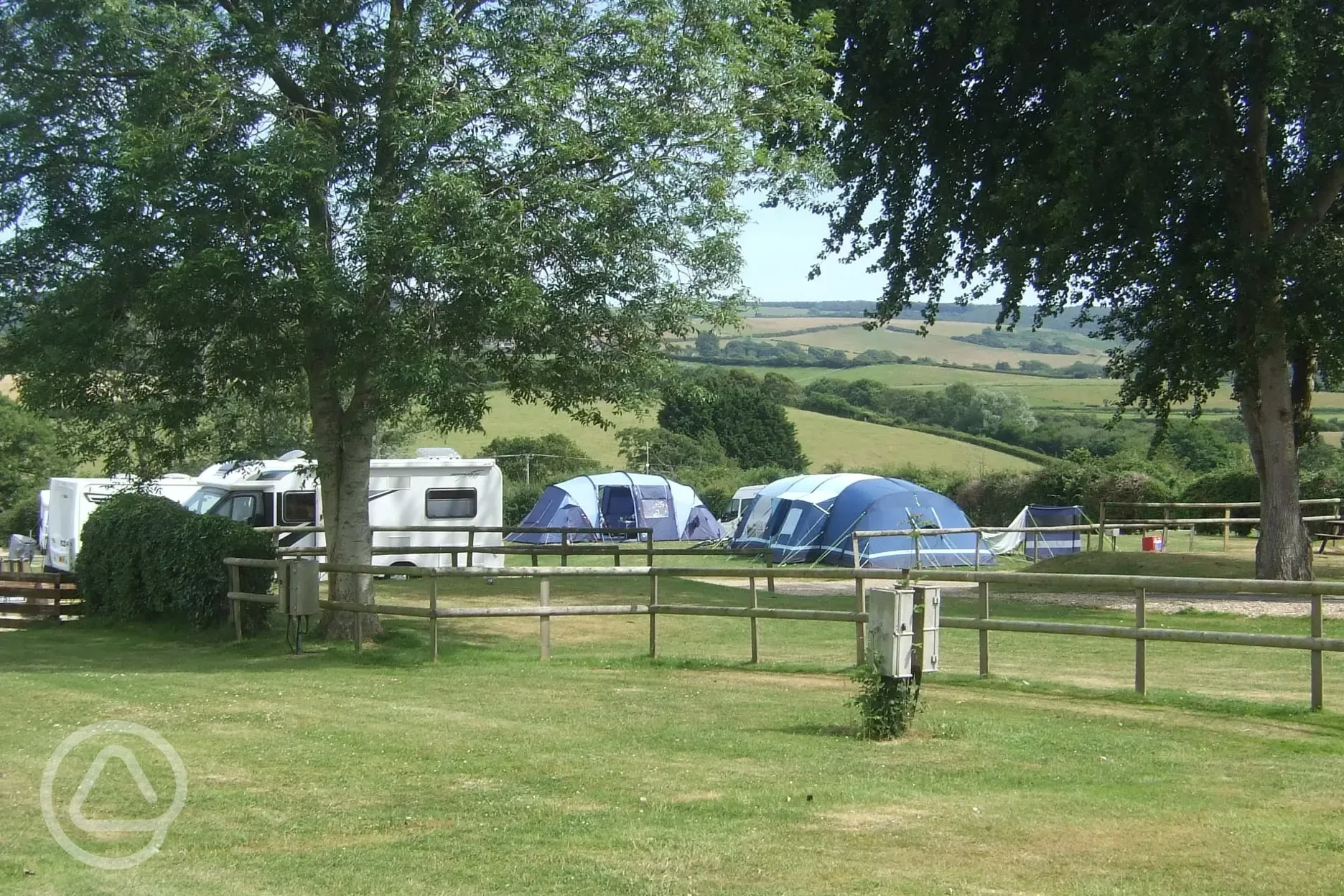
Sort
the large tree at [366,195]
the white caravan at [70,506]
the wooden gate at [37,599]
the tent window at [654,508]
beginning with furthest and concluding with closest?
the tent window at [654,508], the white caravan at [70,506], the wooden gate at [37,599], the large tree at [366,195]

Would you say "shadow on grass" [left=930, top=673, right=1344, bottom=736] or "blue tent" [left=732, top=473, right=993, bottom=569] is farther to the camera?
"blue tent" [left=732, top=473, right=993, bottom=569]

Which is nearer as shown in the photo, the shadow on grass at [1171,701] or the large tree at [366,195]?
the shadow on grass at [1171,701]

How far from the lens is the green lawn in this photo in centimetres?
501

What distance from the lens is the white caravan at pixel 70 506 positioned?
2598cm

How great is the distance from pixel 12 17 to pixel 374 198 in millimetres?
4111

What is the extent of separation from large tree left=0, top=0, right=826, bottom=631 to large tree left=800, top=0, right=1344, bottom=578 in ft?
20.9

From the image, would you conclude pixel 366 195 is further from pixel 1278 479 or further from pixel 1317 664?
pixel 1278 479

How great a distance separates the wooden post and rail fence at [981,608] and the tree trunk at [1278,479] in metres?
8.68

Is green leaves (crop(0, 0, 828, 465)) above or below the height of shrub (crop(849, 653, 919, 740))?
above

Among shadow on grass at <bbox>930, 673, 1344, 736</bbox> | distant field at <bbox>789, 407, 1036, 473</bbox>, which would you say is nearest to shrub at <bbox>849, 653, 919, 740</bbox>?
shadow on grass at <bbox>930, 673, 1344, 736</bbox>

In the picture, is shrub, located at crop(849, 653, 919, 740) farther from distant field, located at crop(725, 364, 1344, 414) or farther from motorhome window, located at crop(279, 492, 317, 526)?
distant field, located at crop(725, 364, 1344, 414)

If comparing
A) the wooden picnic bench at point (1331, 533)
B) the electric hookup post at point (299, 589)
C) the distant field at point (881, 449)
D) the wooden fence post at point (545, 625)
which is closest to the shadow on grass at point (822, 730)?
the wooden fence post at point (545, 625)

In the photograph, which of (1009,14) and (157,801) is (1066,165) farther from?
(157,801)

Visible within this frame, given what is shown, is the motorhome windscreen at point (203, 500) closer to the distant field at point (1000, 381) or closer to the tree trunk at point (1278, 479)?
the tree trunk at point (1278, 479)
